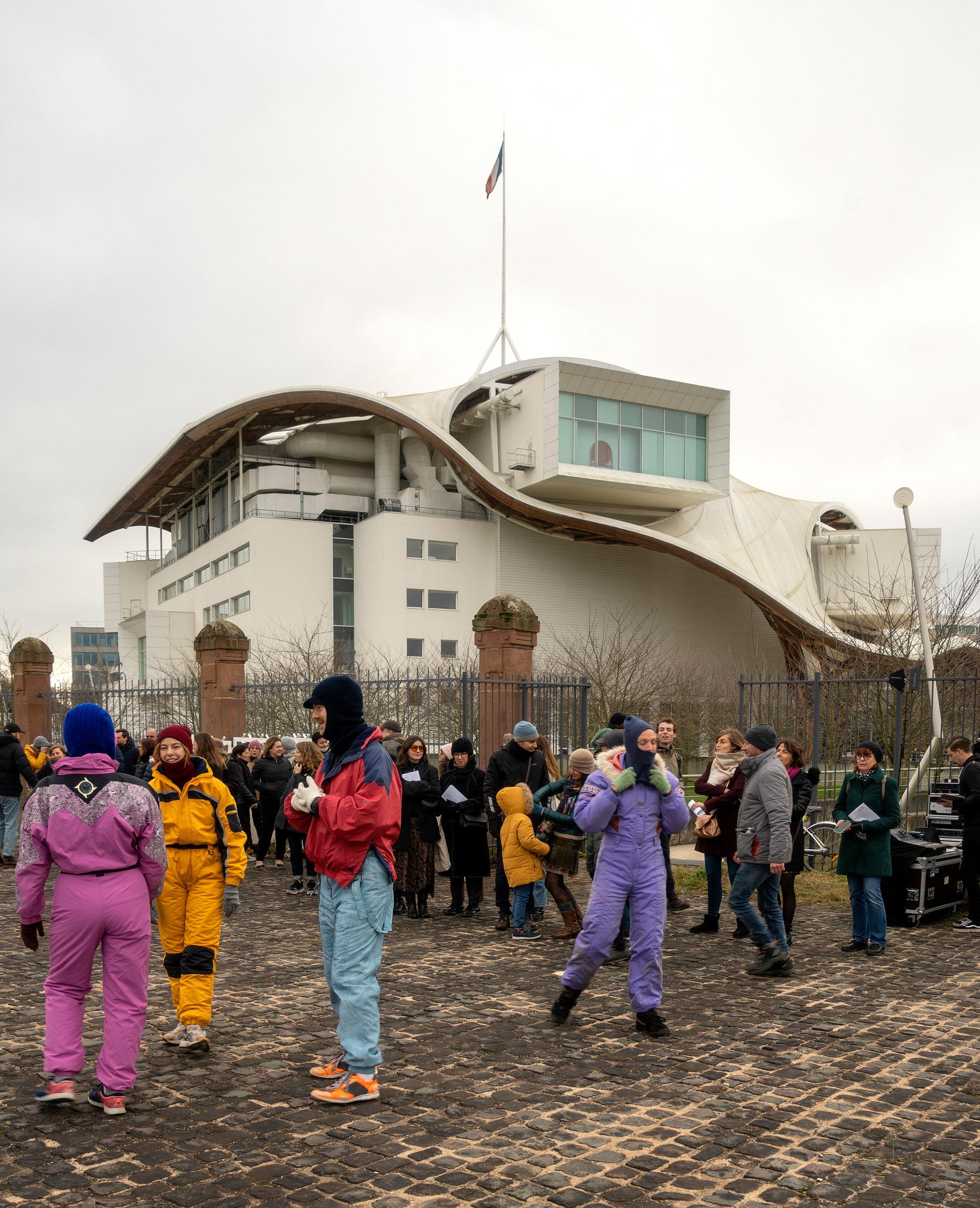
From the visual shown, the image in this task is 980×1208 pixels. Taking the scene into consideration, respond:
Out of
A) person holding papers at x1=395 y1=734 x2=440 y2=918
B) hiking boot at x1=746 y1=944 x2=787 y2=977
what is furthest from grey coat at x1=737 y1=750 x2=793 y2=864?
person holding papers at x1=395 y1=734 x2=440 y2=918

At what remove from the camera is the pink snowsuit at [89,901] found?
502cm

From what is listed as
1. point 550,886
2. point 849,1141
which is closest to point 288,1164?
point 849,1141

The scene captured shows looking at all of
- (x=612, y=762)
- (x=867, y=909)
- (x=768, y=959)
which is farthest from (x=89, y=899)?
(x=867, y=909)

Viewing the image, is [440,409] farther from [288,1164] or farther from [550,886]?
[288,1164]

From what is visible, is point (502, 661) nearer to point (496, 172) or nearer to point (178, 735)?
point (178, 735)

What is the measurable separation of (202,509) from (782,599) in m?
29.6

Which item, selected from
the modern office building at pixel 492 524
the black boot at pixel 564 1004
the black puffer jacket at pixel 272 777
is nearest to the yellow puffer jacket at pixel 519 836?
the black boot at pixel 564 1004

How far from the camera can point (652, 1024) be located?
20.5ft

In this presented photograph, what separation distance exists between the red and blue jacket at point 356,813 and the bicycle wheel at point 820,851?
980 cm

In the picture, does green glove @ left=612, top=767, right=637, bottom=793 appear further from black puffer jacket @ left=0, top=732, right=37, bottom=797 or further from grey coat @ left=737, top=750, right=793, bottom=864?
black puffer jacket @ left=0, top=732, right=37, bottom=797

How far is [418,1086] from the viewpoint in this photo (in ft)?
17.5

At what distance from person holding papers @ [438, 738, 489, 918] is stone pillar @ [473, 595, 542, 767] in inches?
180

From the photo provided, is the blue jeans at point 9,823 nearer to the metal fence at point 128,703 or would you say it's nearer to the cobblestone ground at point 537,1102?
the metal fence at point 128,703

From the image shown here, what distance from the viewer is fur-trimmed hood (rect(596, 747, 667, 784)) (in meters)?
7.01
